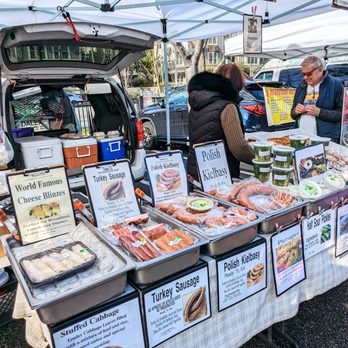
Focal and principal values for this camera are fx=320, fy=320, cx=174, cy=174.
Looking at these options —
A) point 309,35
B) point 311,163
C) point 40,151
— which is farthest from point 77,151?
point 309,35

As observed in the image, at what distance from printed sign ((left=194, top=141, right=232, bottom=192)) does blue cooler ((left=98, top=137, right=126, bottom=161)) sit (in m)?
1.76

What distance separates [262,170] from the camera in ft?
6.79

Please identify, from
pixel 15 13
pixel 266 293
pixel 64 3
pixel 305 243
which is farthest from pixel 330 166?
pixel 15 13

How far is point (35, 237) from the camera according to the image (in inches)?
55.0

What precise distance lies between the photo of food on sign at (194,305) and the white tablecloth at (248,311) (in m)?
0.05

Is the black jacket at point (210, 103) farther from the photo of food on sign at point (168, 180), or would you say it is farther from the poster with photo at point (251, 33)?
the poster with photo at point (251, 33)

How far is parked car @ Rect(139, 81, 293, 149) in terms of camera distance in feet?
19.2

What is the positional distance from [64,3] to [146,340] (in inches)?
154

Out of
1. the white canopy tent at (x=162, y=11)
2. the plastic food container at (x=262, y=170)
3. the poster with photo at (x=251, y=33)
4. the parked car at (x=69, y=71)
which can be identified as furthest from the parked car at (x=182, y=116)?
the plastic food container at (x=262, y=170)

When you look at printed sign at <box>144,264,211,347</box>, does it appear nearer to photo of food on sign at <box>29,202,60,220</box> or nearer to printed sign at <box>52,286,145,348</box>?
printed sign at <box>52,286,145,348</box>

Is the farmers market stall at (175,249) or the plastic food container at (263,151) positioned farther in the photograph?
the plastic food container at (263,151)

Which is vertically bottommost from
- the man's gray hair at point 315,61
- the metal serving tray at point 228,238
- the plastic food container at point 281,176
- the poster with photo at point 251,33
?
the metal serving tray at point 228,238

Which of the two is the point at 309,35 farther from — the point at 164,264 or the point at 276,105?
the point at 164,264

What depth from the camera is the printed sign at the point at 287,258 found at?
1.60 m
